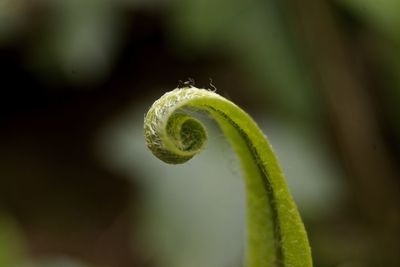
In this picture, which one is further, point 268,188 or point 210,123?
point 210,123

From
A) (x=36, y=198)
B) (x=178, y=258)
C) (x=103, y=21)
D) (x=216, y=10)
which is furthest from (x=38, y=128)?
(x=178, y=258)

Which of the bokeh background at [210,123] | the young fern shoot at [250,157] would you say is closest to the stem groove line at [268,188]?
the young fern shoot at [250,157]

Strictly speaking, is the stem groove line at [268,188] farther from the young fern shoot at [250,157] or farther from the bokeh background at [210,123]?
the bokeh background at [210,123]

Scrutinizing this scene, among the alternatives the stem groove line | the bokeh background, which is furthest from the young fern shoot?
the bokeh background

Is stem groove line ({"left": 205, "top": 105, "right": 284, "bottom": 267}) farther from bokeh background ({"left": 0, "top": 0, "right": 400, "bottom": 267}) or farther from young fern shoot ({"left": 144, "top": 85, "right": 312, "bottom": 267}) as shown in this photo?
bokeh background ({"left": 0, "top": 0, "right": 400, "bottom": 267})

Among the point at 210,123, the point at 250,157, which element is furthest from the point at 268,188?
the point at 210,123

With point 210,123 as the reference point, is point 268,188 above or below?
below

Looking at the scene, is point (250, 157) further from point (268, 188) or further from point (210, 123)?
point (210, 123)

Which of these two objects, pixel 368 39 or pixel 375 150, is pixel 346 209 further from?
pixel 368 39
